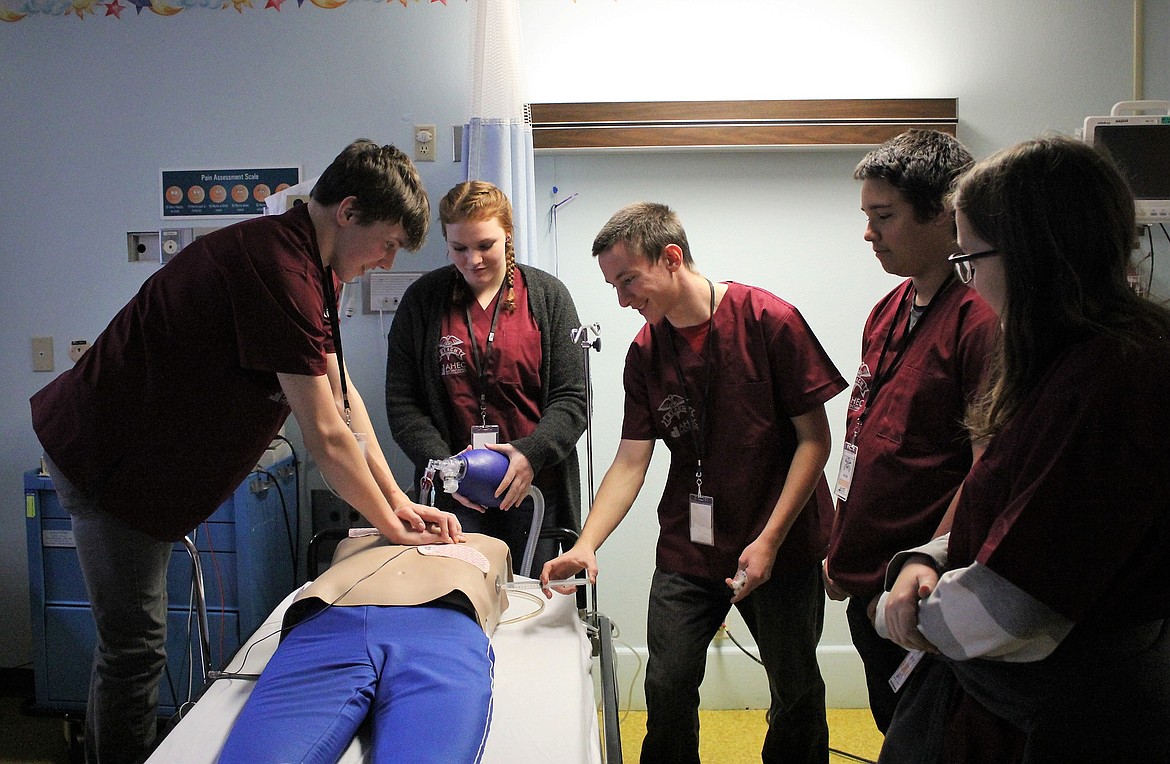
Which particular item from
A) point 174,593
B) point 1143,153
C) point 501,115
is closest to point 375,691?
point 174,593

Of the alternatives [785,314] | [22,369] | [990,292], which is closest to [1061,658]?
[990,292]

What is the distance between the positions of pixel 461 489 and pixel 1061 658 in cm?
135

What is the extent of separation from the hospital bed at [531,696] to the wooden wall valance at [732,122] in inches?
60.0

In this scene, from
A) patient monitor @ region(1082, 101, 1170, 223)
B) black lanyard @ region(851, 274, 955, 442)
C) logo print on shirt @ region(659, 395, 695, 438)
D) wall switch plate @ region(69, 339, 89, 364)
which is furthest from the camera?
wall switch plate @ region(69, 339, 89, 364)

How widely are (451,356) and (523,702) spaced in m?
1.05

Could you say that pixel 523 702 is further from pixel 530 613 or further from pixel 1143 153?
pixel 1143 153

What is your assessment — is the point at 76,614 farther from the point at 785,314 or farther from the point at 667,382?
the point at 785,314

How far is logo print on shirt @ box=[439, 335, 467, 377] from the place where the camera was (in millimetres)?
2377

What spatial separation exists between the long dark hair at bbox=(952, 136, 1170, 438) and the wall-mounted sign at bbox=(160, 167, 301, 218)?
2511 millimetres

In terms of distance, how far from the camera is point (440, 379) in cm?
240

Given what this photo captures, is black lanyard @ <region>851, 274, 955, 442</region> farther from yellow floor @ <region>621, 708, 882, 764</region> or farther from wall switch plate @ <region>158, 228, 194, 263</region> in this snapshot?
wall switch plate @ <region>158, 228, 194, 263</region>

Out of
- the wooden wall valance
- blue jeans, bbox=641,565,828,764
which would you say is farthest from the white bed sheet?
the wooden wall valance

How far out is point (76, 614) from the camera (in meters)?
2.74

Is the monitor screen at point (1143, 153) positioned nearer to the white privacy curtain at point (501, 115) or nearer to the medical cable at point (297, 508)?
the white privacy curtain at point (501, 115)
